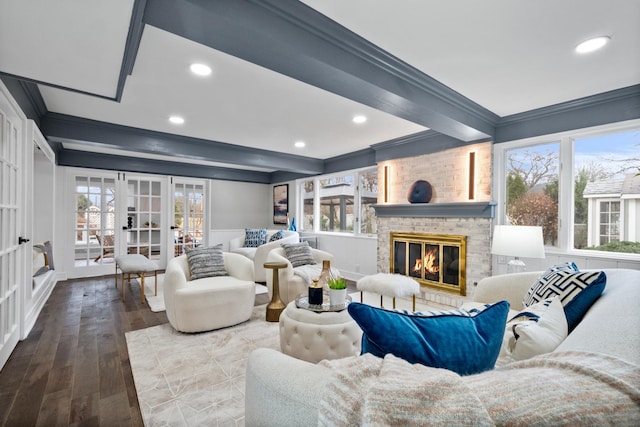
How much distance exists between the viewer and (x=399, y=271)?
4539mm

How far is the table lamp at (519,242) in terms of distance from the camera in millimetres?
2664

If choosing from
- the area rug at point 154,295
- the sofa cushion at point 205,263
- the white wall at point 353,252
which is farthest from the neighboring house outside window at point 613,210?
the area rug at point 154,295

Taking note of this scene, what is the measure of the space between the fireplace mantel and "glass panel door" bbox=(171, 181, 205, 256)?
4.10 meters

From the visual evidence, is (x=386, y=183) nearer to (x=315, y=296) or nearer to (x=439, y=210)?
(x=439, y=210)

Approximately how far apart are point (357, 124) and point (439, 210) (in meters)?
1.57

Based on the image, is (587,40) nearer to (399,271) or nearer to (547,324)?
(547,324)

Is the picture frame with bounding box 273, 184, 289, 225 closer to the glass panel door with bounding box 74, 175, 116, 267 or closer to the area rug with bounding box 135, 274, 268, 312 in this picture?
the area rug with bounding box 135, 274, 268, 312

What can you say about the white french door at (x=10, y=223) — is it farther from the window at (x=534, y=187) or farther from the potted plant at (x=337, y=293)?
the window at (x=534, y=187)

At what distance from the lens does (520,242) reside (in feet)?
9.00

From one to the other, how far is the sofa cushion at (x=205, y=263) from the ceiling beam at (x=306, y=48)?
7.46 feet

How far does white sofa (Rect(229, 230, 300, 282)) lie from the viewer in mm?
4891

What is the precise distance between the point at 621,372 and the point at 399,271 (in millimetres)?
3984

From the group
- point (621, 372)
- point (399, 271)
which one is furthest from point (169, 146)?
point (621, 372)

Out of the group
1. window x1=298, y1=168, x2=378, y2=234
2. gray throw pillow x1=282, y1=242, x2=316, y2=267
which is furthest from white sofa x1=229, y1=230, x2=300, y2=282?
window x1=298, y1=168, x2=378, y2=234
